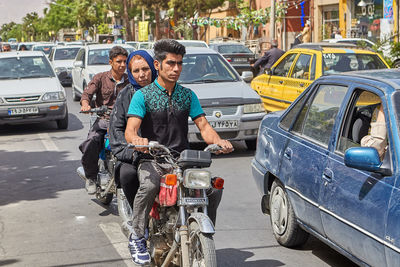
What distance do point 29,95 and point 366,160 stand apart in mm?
11129

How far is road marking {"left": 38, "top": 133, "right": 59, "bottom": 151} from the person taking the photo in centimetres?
1223

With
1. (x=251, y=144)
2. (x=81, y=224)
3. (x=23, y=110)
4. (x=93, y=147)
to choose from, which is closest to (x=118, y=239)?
(x=81, y=224)

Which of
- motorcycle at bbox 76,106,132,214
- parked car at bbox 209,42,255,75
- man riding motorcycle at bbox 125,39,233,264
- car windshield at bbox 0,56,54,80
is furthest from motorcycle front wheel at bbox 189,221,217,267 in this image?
parked car at bbox 209,42,255,75

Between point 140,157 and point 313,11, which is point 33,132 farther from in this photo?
point 313,11

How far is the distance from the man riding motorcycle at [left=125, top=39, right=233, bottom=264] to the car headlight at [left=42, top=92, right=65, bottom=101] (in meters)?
9.89

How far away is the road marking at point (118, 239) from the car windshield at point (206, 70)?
5305 mm

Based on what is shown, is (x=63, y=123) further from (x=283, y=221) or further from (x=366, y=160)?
(x=366, y=160)

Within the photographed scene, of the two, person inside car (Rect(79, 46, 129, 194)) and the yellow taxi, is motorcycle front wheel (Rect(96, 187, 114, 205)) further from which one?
the yellow taxi

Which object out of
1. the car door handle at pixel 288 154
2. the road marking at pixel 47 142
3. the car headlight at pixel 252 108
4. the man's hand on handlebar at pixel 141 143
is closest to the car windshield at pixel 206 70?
the car headlight at pixel 252 108

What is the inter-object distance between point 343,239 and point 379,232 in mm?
604

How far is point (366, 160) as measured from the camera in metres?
4.19

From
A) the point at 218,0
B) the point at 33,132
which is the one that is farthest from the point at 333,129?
the point at 218,0

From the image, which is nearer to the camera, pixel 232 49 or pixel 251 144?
pixel 251 144

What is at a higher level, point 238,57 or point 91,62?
point 91,62
